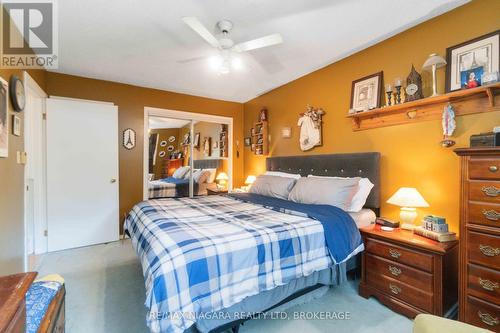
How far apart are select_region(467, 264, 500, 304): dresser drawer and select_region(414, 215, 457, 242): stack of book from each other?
11.3 inches

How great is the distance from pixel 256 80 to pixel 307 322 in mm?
3227

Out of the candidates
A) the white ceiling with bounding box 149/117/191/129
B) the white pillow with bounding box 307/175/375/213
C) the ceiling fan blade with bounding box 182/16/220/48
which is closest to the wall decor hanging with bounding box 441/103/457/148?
the white pillow with bounding box 307/175/375/213

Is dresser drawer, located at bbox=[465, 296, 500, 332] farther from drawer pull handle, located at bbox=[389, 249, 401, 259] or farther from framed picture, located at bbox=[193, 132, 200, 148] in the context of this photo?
framed picture, located at bbox=[193, 132, 200, 148]

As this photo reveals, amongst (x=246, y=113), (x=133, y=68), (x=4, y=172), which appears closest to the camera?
(x=4, y=172)

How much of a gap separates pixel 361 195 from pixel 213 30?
2.24 m

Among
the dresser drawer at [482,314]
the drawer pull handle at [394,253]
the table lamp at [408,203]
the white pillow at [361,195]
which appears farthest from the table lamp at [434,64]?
the dresser drawer at [482,314]

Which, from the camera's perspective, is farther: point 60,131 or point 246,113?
point 246,113

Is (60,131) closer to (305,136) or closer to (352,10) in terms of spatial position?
(305,136)

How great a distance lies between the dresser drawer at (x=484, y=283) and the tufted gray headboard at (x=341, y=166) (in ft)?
3.39

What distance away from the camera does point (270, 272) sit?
1608mm

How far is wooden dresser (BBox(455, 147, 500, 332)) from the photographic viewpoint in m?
1.44

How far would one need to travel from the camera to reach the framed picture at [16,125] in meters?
2.15

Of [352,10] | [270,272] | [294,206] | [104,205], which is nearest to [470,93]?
[352,10]

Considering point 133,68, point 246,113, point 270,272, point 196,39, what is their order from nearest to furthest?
point 270,272
point 196,39
point 133,68
point 246,113
